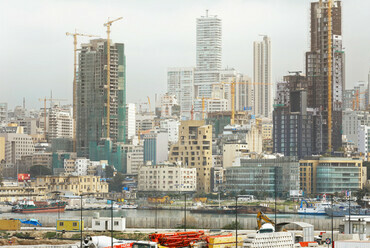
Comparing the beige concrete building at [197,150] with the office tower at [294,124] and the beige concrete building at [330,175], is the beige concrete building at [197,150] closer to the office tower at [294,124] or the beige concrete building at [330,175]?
the office tower at [294,124]

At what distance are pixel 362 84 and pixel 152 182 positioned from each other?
82447 millimetres

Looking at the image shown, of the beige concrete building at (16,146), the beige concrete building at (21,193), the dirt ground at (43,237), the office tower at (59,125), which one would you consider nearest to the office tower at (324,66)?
the beige concrete building at (21,193)

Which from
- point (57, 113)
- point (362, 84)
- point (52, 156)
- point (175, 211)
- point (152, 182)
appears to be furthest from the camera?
point (362, 84)

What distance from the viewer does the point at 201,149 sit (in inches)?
4210

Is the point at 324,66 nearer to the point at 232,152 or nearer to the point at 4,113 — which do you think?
the point at 232,152

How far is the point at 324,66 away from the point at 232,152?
14592 mm

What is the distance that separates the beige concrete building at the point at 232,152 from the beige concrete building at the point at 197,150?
5046 millimetres

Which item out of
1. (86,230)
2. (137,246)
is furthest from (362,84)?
(137,246)

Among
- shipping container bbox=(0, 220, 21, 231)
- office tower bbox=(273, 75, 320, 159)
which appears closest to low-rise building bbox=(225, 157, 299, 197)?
office tower bbox=(273, 75, 320, 159)

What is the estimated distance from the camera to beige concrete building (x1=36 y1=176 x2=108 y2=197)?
10197 cm

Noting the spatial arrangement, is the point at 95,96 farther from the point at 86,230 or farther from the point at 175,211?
the point at 86,230

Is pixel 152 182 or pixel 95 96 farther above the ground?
pixel 95 96

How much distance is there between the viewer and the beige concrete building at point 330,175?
95562 mm

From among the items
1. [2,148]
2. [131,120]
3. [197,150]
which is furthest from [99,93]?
[197,150]
